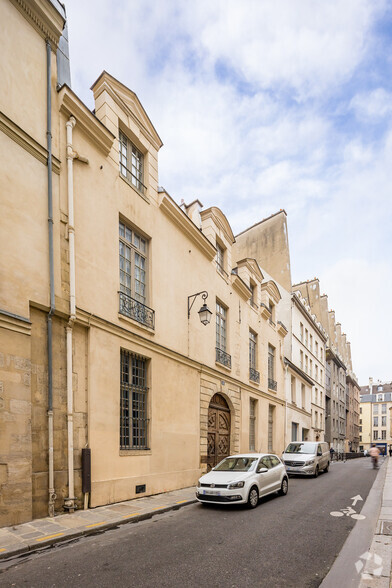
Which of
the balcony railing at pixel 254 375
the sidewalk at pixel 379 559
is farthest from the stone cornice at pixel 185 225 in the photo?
the sidewalk at pixel 379 559

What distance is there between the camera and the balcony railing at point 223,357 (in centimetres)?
1548

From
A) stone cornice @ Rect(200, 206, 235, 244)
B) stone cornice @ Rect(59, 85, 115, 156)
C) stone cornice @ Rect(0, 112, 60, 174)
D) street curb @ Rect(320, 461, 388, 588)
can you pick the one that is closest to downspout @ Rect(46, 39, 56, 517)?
stone cornice @ Rect(0, 112, 60, 174)

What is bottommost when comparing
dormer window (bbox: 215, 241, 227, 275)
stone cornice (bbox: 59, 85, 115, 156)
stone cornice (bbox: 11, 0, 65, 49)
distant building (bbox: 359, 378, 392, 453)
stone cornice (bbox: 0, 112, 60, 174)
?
distant building (bbox: 359, 378, 392, 453)

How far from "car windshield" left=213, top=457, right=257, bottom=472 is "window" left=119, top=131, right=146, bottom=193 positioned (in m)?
7.99

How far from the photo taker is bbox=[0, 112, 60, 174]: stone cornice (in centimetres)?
747

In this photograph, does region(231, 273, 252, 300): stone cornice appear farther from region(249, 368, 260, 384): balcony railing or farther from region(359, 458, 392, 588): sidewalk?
region(359, 458, 392, 588): sidewalk

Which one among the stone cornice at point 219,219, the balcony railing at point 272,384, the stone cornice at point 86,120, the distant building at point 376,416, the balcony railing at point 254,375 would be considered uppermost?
the stone cornice at point 86,120

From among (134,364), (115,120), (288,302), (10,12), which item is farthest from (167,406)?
(288,302)

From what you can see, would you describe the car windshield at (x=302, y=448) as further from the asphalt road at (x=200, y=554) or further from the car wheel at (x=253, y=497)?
the asphalt road at (x=200, y=554)

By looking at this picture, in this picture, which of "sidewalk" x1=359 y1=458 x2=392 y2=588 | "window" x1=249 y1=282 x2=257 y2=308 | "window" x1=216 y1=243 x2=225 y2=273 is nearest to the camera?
"sidewalk" x1=359 y1=458 x2=392 y2=588

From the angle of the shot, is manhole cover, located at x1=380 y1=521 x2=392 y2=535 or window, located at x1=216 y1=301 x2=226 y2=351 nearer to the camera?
manhole cover, located at x1=380 y1=521 x2=392 y2=535

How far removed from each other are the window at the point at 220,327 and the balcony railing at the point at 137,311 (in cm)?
526

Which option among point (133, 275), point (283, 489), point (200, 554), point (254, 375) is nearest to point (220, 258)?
point (254, 375)

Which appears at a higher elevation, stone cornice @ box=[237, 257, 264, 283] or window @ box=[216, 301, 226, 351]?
stone cornice @ box=[237, 257, 264, 283]
